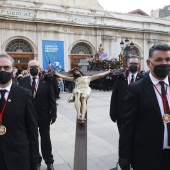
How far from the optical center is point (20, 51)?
20.2 m

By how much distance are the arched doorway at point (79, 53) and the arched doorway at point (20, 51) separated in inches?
153

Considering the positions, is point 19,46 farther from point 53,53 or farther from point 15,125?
point 15,125

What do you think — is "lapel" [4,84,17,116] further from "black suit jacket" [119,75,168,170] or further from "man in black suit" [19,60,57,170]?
"man in black suit" [19,60,57,170]

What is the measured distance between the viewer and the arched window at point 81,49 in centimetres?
2271

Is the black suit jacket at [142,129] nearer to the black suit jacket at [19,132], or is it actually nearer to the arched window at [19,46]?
the black suit jacket at [19,132]

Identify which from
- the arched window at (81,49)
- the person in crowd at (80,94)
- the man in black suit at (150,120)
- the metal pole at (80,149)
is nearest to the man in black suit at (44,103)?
the person in crowd at (80,94)

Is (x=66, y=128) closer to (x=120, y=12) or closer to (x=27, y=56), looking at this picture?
(x=27, y=56)

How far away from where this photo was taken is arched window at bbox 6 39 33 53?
19869 millimetres

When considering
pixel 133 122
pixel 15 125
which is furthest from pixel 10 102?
pixel 133 122

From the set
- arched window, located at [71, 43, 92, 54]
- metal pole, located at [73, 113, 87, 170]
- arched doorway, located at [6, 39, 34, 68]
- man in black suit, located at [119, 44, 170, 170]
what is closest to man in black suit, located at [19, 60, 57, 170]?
metal pole, located at [73, 113, 87, 170]

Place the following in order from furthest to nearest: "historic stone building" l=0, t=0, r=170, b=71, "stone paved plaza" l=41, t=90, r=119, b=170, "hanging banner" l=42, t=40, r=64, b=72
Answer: "hanging banner" l=42, t=40, r=64, b=72 < "historic stone building" l=0, t=0, r=170, b=71 < "stone paved plaza" l=41, t=90, r=119, b=170

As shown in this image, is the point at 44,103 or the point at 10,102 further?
the point at 44,103

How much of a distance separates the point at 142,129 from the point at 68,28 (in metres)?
20.5

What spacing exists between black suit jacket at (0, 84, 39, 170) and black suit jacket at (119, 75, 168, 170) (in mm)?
971
